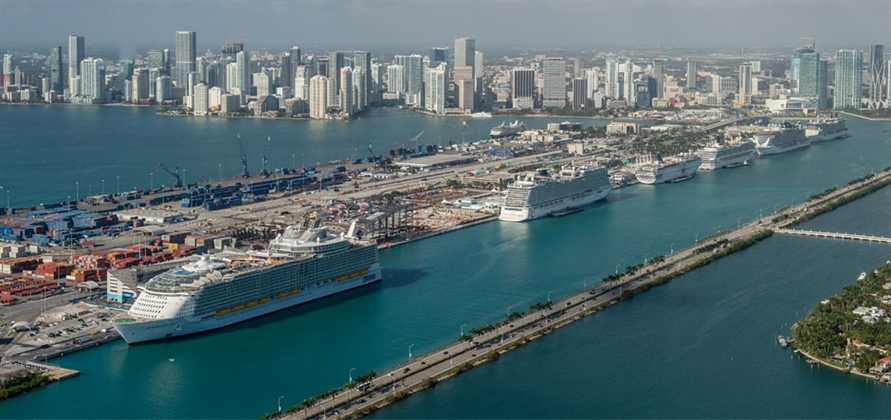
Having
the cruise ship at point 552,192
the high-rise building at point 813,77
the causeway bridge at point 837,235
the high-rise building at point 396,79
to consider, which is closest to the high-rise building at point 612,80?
the high-rise building at point 813,77

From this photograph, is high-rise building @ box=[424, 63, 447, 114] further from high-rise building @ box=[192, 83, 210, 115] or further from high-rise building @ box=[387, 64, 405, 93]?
high-rise building @ box=[192, 83, 210, 115]

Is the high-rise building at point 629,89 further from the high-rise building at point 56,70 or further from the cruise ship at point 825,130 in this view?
the high-rise building at point 56,70

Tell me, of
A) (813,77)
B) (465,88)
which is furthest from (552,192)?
(813,77)

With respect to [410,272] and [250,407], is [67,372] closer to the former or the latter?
[250,407]

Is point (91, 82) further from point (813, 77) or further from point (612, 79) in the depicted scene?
point (813, 77)

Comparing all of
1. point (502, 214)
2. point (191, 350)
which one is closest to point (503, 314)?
point (191, 350)
